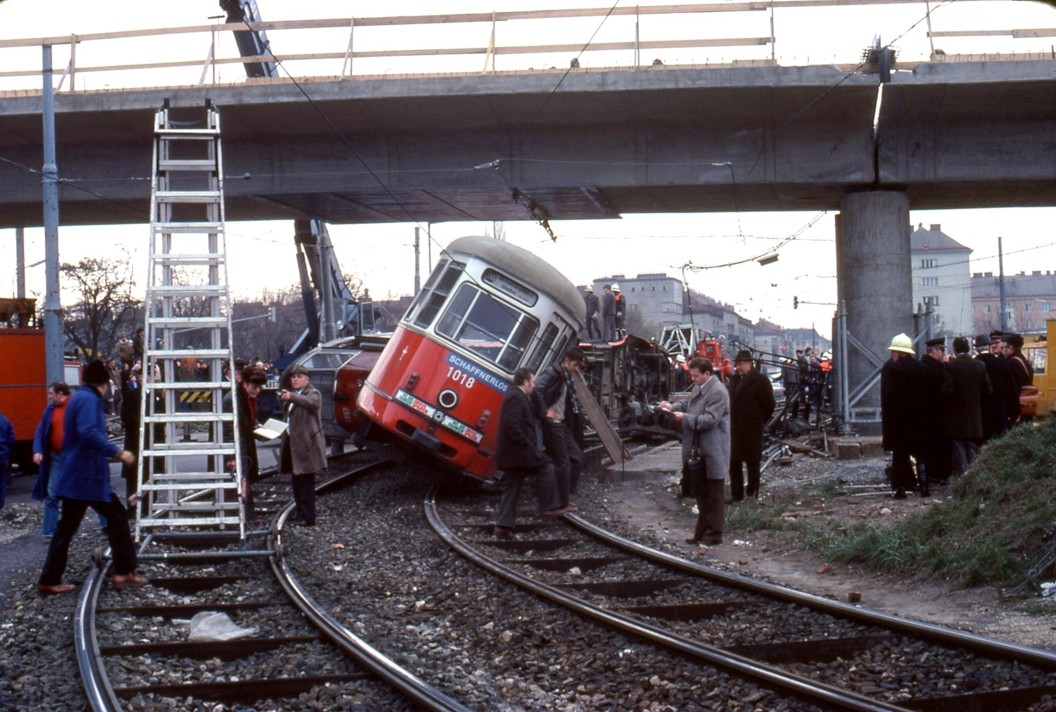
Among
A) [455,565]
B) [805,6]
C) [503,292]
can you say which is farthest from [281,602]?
[805,6]

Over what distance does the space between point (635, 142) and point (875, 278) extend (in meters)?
4.64

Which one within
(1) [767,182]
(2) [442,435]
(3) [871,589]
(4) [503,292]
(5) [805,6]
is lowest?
(3) [871,589]

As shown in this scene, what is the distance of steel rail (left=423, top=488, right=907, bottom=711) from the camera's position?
213 inches

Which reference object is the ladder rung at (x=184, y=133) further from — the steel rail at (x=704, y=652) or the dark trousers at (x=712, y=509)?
the dark trousers at (x=712, y=509)

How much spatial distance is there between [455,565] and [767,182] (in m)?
12.3

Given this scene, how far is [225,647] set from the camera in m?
7.14

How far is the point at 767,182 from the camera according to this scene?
2072 centimetres

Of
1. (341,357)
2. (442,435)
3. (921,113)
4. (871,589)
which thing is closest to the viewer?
(871,589)

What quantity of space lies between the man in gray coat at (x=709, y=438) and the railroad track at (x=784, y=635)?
888mm

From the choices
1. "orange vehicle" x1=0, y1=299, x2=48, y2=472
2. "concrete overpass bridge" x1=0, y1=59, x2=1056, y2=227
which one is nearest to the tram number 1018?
"concrete overpass bridge" x1=0, y1=59, x2=1056, y2=227

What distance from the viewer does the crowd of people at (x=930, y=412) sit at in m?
12.6

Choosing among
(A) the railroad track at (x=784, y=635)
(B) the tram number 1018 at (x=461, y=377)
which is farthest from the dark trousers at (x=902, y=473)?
(B) the tram number 1018 at (x=461, y=377)

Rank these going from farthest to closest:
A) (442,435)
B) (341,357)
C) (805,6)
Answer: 1. (341,357)
2. (805,6)
3. (442,435)

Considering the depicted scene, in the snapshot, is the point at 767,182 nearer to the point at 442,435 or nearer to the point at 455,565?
the point at 442,435
